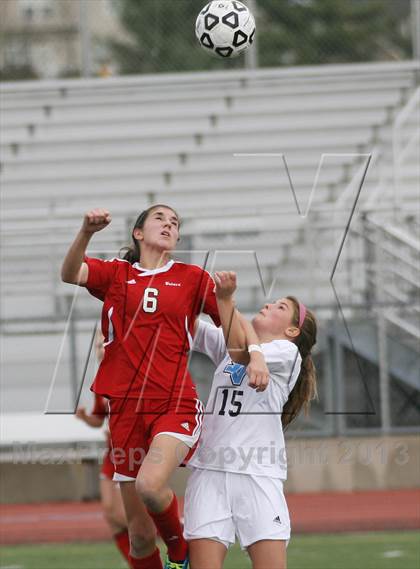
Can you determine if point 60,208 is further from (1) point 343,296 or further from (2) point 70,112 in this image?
(1) point 343,296

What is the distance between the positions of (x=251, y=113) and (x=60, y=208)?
267cm

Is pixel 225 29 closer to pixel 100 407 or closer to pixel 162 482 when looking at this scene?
pixel 100 407

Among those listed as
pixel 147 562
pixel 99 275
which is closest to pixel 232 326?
pixel 99 275

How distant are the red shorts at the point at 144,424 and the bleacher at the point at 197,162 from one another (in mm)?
5585

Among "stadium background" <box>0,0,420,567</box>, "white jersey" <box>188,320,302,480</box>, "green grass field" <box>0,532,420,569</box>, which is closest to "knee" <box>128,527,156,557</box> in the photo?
"white jersey" <box>188,320,302,480</box>

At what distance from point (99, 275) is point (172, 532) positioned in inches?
47.5

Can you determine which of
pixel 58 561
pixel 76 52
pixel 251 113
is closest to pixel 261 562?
pixel 58 561

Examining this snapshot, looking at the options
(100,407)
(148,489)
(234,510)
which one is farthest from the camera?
(100,407)

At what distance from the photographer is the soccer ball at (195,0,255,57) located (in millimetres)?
7359

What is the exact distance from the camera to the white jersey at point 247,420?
5.19 m

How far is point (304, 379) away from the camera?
5598mm

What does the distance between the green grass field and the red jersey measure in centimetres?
→ 271

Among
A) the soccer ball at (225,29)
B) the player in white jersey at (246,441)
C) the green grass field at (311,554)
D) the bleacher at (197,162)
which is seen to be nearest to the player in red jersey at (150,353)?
the player in white jersey at (246,441)

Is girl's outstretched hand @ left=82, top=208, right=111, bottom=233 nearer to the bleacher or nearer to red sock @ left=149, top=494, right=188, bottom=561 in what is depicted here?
red sock @ left=149, top=494, right=188, bottom=561
